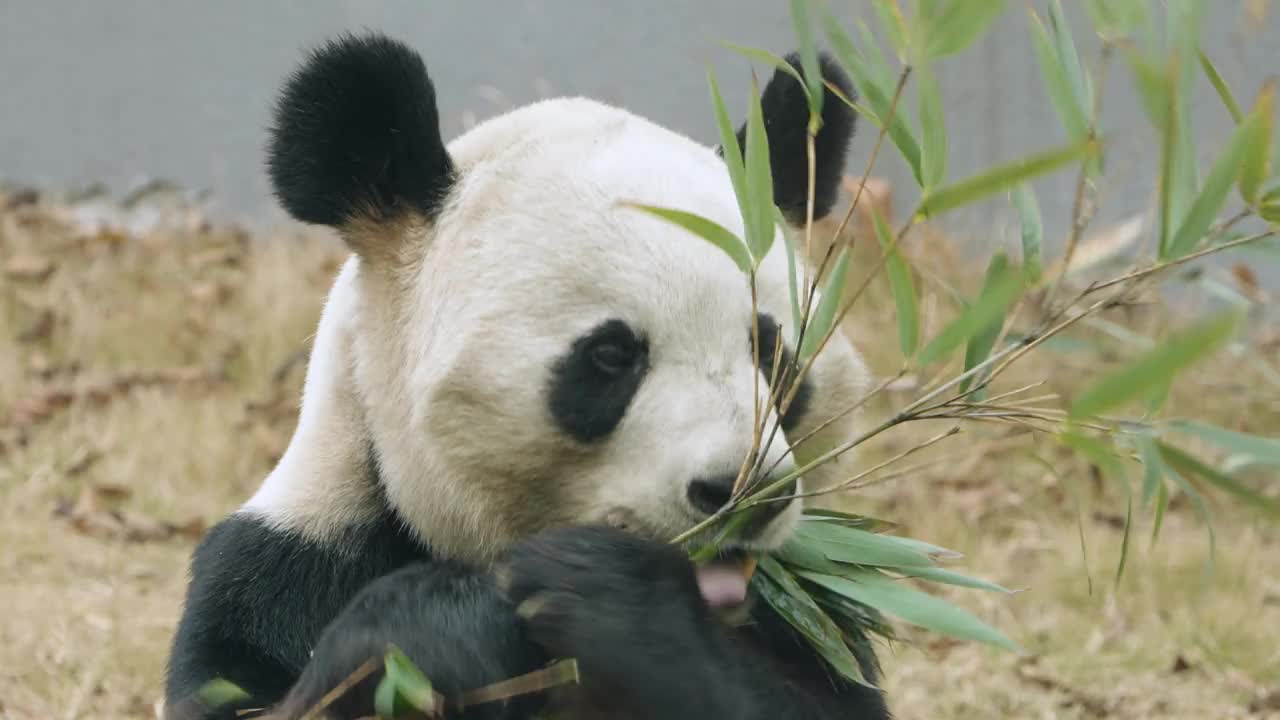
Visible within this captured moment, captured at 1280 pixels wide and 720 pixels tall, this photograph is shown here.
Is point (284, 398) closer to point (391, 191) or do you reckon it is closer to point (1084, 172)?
point (391, 191)

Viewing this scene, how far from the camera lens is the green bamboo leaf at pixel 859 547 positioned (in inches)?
87.0

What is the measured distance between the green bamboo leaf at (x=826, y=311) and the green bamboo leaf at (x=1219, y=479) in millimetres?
487

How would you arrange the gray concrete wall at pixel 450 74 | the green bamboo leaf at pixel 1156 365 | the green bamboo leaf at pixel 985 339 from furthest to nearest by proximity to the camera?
1. the gray concrete wall at pixel 450 74
2. the green bamboo leaf at pixel 985 339
3. the green bamboo leaf at pixel 1156 365

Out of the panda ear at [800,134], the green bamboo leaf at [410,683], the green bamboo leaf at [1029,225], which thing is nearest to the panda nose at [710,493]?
the green bamboo leaf at [410,683]

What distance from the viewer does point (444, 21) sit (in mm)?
8414

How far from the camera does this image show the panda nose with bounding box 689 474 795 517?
2.00 metres

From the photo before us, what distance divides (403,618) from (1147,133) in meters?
6.76

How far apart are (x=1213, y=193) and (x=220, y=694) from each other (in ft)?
5.22

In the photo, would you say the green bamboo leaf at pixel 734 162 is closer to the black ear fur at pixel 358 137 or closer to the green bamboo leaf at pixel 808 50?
the green bamboo leaf at pixel 808 50

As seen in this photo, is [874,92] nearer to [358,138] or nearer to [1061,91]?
[1061,91]

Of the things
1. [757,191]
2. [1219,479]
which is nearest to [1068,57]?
[757,191]

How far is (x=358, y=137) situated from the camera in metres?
2.46

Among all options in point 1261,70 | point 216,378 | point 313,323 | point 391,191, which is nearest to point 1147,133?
point 1261,70

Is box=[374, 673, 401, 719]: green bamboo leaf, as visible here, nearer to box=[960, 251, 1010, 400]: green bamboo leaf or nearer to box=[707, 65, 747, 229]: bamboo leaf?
box=[707, 65, 747, 229]: bamboo leaf
